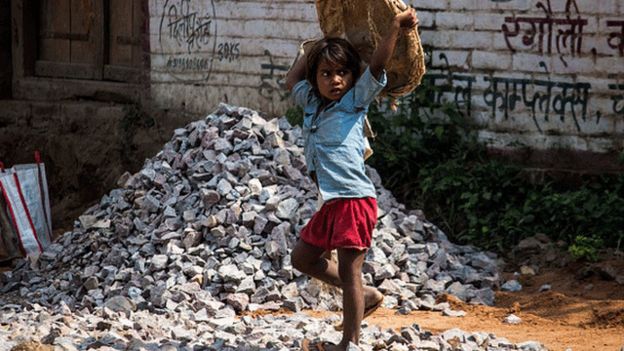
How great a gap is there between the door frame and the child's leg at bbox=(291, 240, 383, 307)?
6954 millimetres

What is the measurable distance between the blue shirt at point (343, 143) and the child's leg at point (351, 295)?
286mm

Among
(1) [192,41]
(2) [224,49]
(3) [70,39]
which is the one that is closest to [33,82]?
(3) [70,39]

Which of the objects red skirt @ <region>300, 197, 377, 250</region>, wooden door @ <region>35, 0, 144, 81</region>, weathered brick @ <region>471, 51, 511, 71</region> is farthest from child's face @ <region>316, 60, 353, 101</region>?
wooden door @ <region>35, 0, 144, 81</region>

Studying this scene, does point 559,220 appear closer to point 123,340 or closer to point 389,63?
point 389,63

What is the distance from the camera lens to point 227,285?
25.1ft

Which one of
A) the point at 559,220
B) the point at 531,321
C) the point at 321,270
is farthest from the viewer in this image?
the point at 559,220

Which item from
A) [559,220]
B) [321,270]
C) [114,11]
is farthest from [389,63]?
[114,11]

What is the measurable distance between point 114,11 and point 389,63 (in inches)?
299

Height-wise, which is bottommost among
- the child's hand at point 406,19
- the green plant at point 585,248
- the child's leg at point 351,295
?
the green plant at point 585,248

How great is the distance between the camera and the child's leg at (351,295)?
5.59m

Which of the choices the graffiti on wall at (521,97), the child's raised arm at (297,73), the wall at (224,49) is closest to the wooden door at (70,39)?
the wall at (224,49)

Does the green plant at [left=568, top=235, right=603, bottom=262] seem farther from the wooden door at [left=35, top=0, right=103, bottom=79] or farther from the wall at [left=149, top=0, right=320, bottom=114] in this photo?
the wooden door at [left=35, top=0, right=103, bottom=79]

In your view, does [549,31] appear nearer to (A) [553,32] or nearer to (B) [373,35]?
(A) [553,32]

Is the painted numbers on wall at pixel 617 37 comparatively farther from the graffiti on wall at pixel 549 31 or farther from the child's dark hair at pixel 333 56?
the child's dark hair at pixel 333 56
